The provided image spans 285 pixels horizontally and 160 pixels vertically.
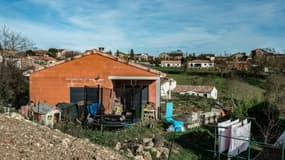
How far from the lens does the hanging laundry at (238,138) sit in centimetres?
1070

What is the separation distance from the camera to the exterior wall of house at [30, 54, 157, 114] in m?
16.8

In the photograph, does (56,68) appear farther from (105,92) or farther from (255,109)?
(255,109)

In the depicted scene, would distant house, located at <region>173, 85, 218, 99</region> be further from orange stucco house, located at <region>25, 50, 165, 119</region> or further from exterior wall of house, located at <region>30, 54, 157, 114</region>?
exterior wall of house, located at <region>30, 54, 157, 114</region>

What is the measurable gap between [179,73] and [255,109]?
36963 mm

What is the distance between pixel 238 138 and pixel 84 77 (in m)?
8.93

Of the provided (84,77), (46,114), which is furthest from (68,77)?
(46,114)

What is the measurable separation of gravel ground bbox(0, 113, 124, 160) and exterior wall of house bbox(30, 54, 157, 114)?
30.1 ft

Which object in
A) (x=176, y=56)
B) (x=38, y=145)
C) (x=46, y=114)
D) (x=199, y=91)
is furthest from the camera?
(x=176, y=56)

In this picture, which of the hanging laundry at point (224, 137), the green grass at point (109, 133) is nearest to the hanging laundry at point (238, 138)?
the hanging laundry at point (224, 137)

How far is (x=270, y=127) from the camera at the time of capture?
16.4 metres

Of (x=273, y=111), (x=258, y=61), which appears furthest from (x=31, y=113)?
(x=258, y=61)

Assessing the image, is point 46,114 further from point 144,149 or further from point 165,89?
point 165,89

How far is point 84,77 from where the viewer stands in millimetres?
16781

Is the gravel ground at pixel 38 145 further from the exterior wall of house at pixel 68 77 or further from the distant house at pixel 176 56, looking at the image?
the distant house at pixel 176 56
